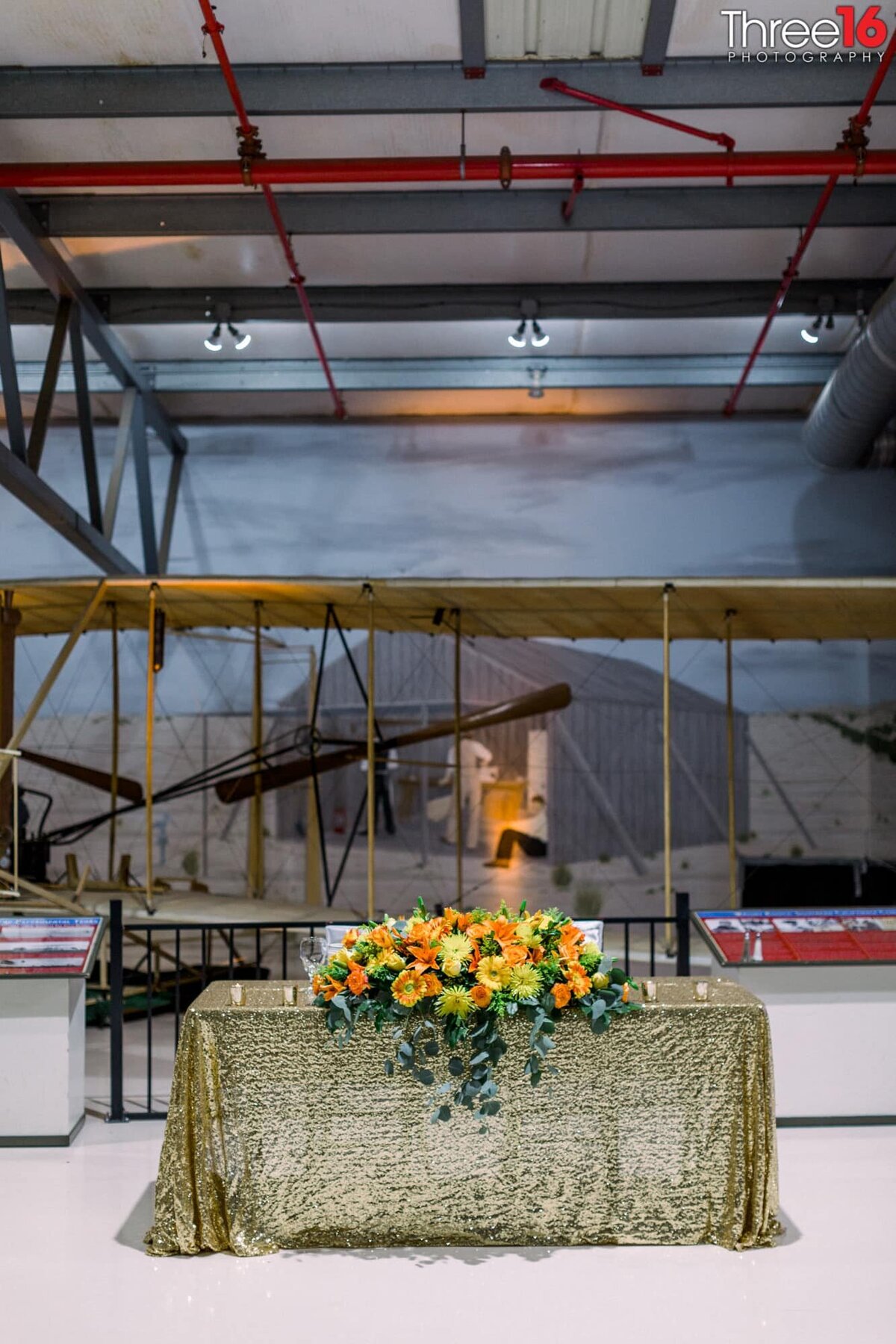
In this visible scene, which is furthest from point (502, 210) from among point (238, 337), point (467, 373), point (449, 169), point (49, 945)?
point (49, 945)

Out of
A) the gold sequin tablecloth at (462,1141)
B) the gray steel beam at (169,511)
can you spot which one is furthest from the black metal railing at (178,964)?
the gray steel beam at (169,511)

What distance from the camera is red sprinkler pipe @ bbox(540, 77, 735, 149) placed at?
5.42 metres

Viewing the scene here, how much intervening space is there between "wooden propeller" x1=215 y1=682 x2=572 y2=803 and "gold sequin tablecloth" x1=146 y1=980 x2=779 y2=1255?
5929mm

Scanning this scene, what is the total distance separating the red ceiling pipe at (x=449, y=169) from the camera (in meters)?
5.69

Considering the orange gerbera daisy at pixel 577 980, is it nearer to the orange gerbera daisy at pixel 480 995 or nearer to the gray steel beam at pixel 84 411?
the orange gerbera daisy at pixel 480 995

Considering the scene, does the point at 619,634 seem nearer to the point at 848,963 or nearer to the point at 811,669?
the point at 811,669

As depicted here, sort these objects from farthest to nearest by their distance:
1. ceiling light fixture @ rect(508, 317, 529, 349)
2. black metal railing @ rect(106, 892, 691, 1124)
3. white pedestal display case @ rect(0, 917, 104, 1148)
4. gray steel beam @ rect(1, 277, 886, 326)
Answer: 1. gray steel beam @ rect(1, 277, 886, 326)
2. ceiling light fixture @ rect(508, 317, 529, 349)
3. black metal railing @ rect(106, 892, 691, 1124)
4. white pedestal display case @ rect(0, 917, 104, 1148)

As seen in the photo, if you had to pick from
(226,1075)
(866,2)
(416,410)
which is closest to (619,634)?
(416,410)

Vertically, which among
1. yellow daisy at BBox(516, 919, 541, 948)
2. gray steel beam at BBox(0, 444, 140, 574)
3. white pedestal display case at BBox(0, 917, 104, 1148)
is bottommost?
white pedestal display case at BBox(0, 917, 104, 1148)

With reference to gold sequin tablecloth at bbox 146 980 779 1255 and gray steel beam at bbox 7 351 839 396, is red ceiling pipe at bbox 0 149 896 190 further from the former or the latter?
gold sequin tablecloth at bbox 146 980 779 1255

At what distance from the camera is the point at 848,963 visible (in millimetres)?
4867

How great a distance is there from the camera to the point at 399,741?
9.70 metres

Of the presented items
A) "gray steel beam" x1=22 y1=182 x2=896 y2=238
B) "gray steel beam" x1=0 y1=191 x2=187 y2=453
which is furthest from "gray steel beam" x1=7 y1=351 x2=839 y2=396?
"gray steel beam" x1=22 y1=182 x2=896 y2=238

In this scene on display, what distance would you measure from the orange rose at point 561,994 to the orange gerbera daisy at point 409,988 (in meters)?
0.38
